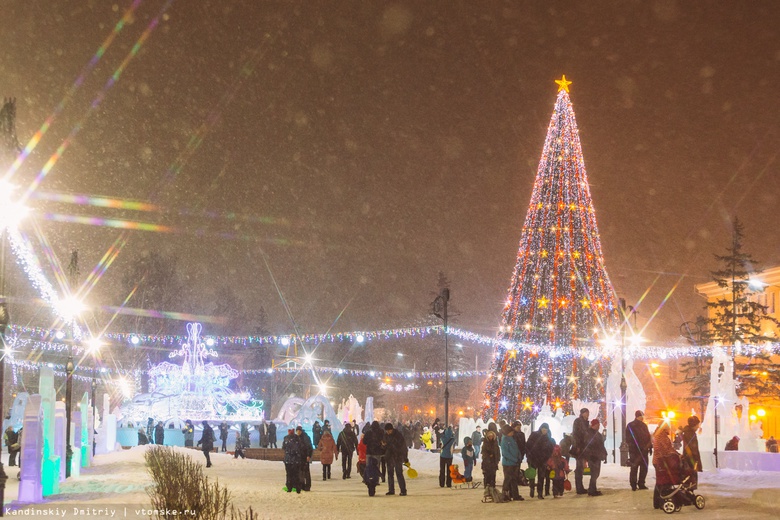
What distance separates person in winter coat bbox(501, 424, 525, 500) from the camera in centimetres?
1644

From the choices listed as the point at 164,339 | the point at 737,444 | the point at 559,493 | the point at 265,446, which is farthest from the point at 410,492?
the point at 164,339

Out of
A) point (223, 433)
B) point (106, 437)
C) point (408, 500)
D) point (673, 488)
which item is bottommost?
point (223, 433)

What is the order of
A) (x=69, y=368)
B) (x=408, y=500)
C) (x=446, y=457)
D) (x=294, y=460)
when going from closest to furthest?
(x=408, y=500), (x=294, y=460), (x=446, y=457), (x=69, y=368)

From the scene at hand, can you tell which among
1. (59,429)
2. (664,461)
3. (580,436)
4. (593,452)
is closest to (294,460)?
(59,429)

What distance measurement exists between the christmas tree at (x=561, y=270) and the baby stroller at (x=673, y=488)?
88.4 feet

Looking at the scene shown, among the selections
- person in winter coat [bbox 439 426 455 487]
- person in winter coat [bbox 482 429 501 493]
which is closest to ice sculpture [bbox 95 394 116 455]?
person in winter coat [bbox 439 426 455 487]

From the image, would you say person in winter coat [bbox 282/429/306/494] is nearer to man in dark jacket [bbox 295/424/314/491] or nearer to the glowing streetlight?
man in dark jacket [bbox 295/424/314/491]

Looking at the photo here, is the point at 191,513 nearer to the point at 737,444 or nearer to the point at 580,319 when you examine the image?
the point at 737,444

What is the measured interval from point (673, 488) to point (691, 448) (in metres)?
1.03

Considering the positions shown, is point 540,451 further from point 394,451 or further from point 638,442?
point 394,451

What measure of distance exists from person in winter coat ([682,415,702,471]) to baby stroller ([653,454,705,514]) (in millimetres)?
290

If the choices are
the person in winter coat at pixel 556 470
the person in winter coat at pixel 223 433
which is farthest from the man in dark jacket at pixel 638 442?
the person in winter coat at pixel 223 433

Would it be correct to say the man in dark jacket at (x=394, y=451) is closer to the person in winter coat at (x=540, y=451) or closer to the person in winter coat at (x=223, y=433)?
the person in winter coat at (x=540, y=451)

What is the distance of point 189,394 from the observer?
43.8 metres
